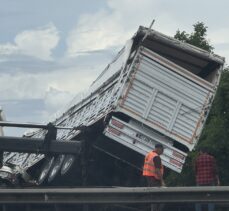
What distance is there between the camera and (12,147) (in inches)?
547

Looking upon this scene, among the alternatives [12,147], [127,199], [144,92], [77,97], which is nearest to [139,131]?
[144,92]

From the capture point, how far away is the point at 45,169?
15.3m

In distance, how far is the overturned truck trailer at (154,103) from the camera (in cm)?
1255

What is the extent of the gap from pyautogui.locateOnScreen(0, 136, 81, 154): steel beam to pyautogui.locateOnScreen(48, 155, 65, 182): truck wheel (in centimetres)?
63

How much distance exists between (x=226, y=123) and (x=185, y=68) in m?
5.40

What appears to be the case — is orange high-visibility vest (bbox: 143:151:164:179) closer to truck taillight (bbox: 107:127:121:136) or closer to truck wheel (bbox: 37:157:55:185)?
truck taillight (bbox: 107:127:121:136)

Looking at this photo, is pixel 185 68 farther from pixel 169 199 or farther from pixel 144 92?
pixel 169 199

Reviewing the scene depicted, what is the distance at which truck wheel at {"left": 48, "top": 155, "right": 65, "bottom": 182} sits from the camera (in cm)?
1458

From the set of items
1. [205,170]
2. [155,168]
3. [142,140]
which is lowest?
[155,168]

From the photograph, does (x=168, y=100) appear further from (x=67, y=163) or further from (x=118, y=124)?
(x=67, y=163)

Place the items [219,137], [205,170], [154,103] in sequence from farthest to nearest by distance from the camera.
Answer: [219,137] → [154,103] → [205,170]

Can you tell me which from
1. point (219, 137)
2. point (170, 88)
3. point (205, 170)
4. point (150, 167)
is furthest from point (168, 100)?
point (219, 137)

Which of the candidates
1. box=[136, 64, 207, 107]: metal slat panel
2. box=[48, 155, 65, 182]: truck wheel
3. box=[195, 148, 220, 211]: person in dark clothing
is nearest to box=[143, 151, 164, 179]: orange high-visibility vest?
box=[195, 148, 220, 211]: person in dark clothing

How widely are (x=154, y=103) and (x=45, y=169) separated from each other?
3.59m
